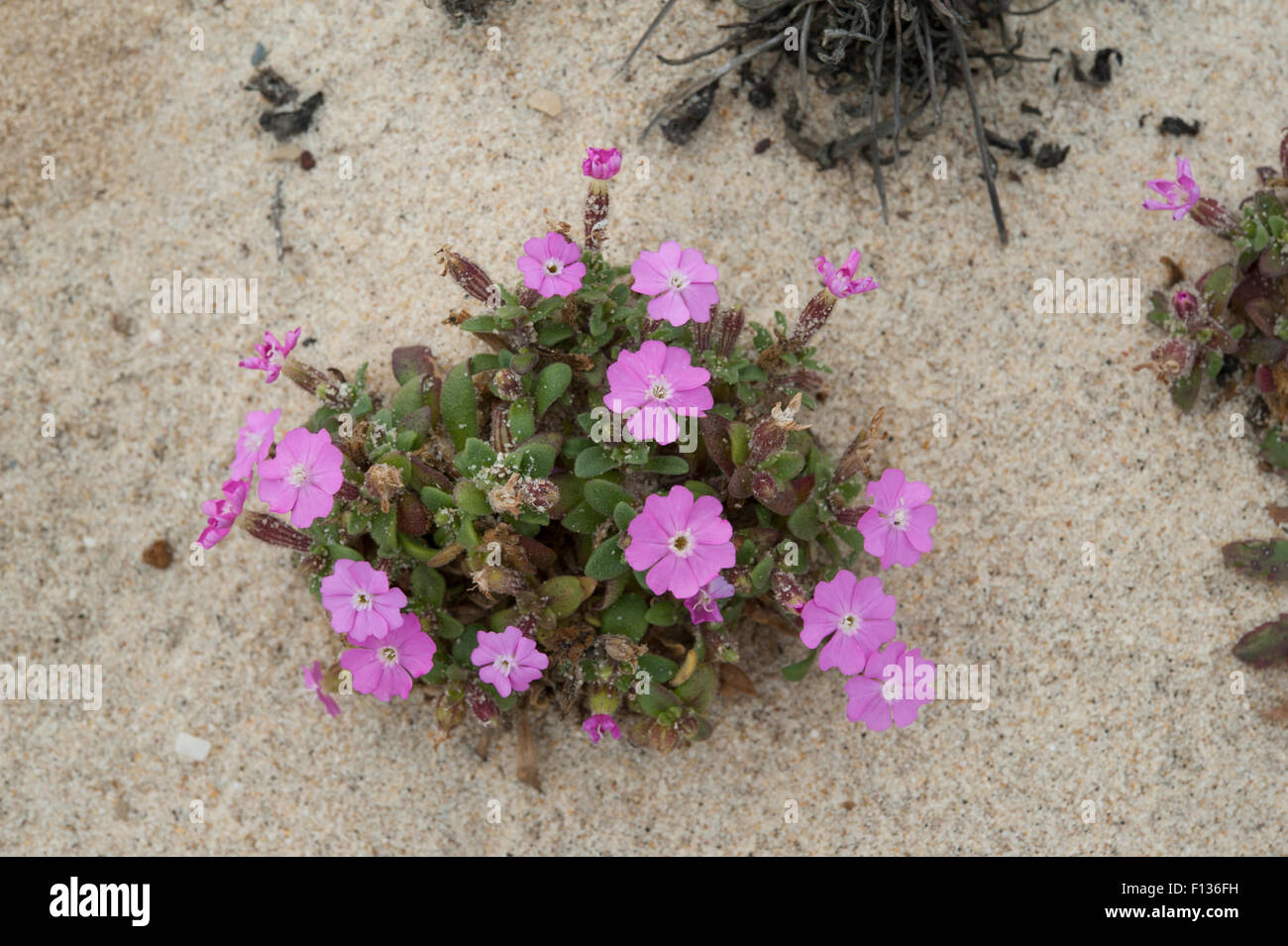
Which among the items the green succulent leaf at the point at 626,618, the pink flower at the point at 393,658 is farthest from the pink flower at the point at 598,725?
the pink flower at the point at 393,658

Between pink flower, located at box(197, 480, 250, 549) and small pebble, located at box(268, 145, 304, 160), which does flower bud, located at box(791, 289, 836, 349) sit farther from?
small pebble, located at box(268, 145, 304, 160)

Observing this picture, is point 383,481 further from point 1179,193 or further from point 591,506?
point 1179,193

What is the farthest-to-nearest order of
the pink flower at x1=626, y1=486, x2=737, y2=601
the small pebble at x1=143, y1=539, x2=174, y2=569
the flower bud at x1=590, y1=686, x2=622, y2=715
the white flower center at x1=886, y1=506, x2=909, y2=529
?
the small pebble at x1=143, y1=539, x2=174, y2=569 < the flower bud at x1=590, y1=686, x2=622, y2=715 < the white flower center at x1=886, y1=506, x2=909, y2=529 < the pink flower at x1=626, y1=486, x2=737, y2=601

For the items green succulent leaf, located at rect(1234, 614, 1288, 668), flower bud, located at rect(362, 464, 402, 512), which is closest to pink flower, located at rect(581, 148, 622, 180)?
flower bud, located at rect(362, 464, 402, 512)

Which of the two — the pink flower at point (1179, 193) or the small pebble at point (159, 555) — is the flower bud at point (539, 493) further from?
the pink flower at point (1179, 193)

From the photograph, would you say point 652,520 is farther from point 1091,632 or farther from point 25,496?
point 25,496

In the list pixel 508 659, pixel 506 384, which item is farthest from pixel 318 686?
pixel 506 384

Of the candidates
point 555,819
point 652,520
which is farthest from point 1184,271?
point 555,819

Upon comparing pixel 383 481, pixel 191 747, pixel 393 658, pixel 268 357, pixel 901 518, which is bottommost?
pixel 191 747
